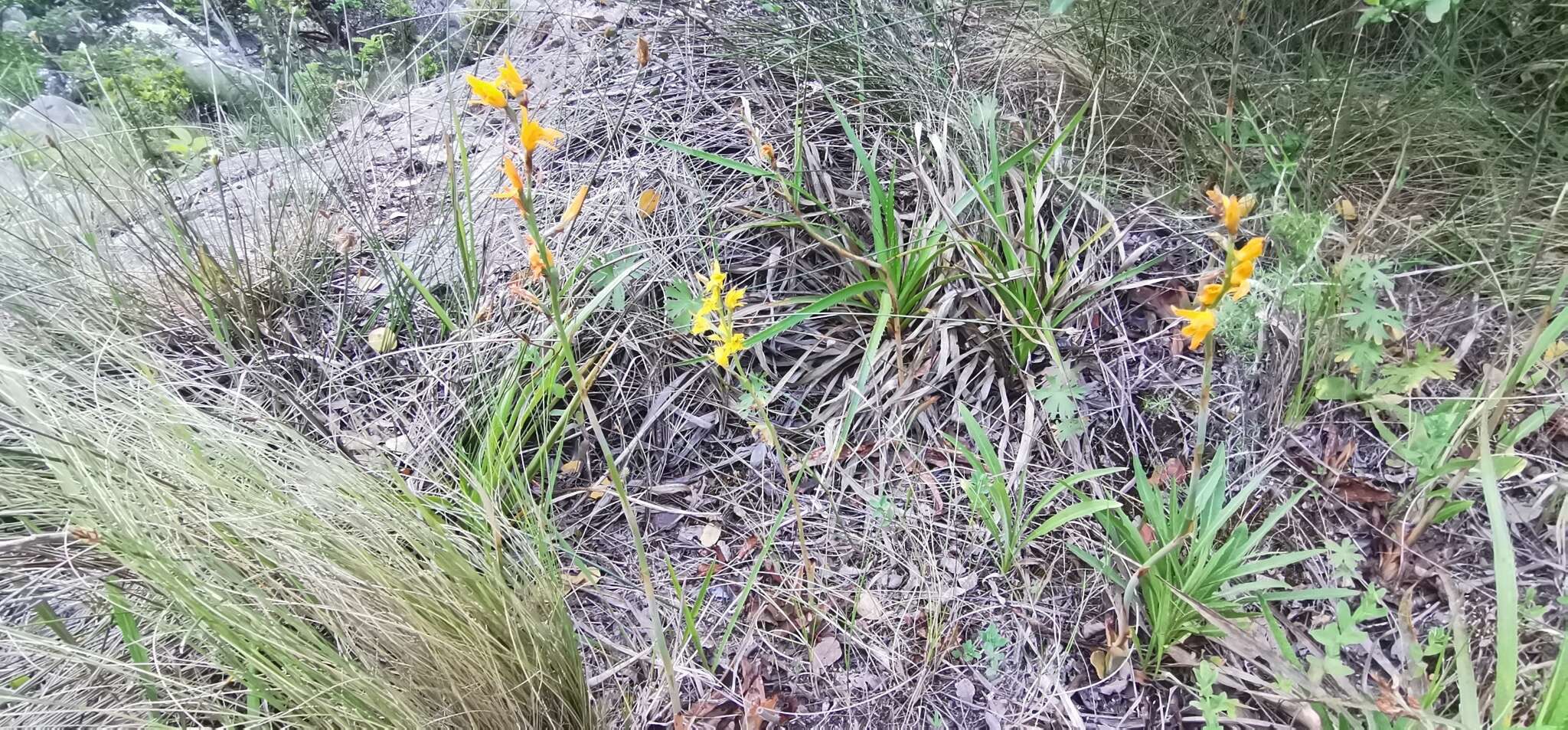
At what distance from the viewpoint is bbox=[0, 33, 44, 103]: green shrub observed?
3.16 metres

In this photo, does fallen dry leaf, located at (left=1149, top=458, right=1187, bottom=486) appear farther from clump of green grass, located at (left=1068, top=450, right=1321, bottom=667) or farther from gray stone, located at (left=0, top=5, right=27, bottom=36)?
gray stone, located at (left=0, top=5, right=27, bottom=36)

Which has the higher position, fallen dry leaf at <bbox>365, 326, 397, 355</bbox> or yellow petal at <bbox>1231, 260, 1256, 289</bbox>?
yellow petal at <bbox>1231, 260, 1256, 289</bbox>

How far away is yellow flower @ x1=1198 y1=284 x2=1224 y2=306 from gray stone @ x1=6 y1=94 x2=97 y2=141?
3.45m

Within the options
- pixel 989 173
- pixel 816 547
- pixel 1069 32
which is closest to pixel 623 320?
pixel 816 547

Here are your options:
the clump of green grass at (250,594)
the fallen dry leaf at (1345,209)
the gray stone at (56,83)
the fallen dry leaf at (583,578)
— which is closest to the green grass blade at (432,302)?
the clump of green grass at (250,594)

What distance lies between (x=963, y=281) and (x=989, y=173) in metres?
0.29

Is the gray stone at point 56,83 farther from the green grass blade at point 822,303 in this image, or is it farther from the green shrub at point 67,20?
the green grass blade at point 822,303

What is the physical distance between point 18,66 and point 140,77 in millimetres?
572

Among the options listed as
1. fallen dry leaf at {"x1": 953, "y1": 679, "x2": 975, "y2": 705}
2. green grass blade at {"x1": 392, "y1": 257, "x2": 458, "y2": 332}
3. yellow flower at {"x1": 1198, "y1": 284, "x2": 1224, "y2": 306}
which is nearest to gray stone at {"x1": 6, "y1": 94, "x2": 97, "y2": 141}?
green grass blade at {"x1": 392, "y1": 257, "x2": 458, "y2": 332}

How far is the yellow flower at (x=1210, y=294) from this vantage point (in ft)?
3.14

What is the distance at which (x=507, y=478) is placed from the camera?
67.4 inches

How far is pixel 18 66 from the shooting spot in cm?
340

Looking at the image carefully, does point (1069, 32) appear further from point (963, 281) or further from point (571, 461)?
point (571, 461)

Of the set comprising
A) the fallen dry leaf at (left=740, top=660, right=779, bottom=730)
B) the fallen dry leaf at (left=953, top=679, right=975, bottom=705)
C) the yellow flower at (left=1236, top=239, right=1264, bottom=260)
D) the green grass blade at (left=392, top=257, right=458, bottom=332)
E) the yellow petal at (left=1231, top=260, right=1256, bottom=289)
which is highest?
the yellow flower at (left=1236, top=239, right=1264, bottom=260)
